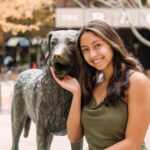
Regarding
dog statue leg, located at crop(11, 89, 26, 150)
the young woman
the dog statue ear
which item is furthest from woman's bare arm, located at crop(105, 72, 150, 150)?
dog statue leg, located at crop(11, 89, 26, 150)

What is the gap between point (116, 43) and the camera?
2.09 metres

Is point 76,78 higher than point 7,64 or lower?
higher

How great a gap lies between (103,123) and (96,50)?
0.54 meters

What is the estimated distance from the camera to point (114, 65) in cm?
218

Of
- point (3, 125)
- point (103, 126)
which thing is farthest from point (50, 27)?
point (103, 126)

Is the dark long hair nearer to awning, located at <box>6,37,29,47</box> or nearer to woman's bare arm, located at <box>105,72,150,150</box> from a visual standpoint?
woman's bare arm, located at <box>105,72,150,150</box>

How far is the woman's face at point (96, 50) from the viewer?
2.07 m

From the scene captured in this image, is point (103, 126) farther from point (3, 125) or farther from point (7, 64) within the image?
point (7, 64)

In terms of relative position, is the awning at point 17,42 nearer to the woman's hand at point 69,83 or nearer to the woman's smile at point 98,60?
the woman's hand at point 69,83

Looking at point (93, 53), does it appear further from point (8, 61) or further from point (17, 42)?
point (17, 42)

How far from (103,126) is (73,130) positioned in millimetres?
307

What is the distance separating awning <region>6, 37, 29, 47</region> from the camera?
1894cm

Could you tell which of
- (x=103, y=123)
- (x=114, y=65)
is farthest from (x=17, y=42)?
(x=103, y=123)

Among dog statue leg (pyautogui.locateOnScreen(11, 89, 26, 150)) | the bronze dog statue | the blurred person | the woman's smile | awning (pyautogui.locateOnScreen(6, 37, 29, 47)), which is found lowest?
the blurred person
